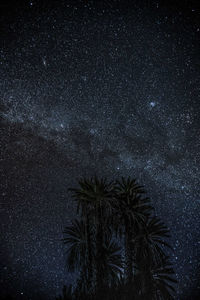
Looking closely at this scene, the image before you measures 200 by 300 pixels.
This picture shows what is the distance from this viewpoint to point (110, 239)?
63.8ft

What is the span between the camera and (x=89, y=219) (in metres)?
18.3

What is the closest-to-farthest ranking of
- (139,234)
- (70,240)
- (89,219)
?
(89,219) < (139,234) < (70,240)

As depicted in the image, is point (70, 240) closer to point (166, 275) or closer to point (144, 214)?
point (144, 214)

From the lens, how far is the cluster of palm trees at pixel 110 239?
17.9 metres

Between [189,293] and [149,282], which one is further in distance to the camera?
[189,293]

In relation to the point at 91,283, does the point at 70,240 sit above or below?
above

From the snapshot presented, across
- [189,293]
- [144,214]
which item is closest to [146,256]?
[144,214]

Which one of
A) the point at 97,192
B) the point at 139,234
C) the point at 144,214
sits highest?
the point at 97,192

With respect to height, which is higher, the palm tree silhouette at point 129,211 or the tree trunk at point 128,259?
the palm tree silhouette at point 129,211

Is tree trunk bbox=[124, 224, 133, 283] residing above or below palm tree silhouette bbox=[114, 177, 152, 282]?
below

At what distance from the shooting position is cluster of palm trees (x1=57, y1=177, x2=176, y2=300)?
17891mm

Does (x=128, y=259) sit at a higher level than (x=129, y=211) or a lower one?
lower

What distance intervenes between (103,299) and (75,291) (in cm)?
423

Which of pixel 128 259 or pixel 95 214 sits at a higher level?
pixel 95 214
